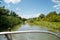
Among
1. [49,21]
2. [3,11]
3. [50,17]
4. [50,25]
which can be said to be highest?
[3,11]

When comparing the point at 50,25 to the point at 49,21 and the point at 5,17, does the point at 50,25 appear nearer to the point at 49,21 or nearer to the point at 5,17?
the point at 49,21

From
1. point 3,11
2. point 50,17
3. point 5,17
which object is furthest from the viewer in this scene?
point 5,17

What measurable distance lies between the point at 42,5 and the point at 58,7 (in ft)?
3.56

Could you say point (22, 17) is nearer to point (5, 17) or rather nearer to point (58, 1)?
point (5, 17)

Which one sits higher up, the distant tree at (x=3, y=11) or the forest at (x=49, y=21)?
the distant tree at (x=3, y=11)

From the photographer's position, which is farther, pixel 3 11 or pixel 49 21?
pixel 3 11

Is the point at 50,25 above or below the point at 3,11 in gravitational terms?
below

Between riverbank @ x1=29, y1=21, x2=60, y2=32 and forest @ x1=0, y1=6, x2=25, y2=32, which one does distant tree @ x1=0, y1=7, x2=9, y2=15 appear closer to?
forest @ x1=0, y1=6, x2=25, y2=32

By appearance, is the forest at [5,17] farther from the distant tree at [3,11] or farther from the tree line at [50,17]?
the tree line at [50,17]

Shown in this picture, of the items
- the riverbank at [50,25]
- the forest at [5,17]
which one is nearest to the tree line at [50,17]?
the riverbank at [50,25]

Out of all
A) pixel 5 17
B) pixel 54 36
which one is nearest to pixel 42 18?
pixel 5 17

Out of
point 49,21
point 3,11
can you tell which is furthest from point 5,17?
point 49,21

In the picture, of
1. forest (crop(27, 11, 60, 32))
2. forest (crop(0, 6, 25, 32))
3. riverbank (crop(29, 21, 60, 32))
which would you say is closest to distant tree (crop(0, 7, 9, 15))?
forest (crop(0, 6, 25, 32))

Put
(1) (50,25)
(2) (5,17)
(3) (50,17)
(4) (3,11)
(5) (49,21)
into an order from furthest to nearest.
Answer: (2) (5,17) → (4) (3,11) → (1) (50,25) → (5) (49,21) → (3) (50,17)
